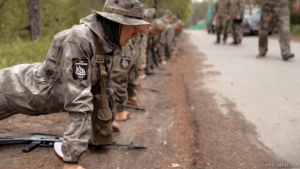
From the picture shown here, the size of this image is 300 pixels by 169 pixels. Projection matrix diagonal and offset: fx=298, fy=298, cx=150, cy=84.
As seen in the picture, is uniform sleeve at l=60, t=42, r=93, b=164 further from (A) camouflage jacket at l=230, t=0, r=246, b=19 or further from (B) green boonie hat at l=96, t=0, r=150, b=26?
(A) camouflage jacket at l=230, t=0, r=246, b=19

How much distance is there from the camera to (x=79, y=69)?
223 centimetres

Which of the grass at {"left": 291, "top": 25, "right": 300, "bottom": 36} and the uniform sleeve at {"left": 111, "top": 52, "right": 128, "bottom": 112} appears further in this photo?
the grass at {"left": 291, "top": 25, "right": 300, "bottom": 36}

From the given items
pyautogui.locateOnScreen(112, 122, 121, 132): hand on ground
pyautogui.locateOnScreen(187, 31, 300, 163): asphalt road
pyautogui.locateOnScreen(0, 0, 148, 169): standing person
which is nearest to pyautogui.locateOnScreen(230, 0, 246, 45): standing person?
pyautogui.locateOnScreen(187, 31, 300, 163): asphalt road

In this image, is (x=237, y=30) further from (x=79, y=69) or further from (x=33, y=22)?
(x=79, y=69)

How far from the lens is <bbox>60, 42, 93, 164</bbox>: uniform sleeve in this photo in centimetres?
221

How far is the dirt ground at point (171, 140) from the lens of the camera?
2.70 m

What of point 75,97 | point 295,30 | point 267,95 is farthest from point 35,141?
point 295,30

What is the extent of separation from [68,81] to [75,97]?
0.43ft

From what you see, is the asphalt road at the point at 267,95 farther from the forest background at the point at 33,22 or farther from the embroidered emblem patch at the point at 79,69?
the forest background at the point at 33,22

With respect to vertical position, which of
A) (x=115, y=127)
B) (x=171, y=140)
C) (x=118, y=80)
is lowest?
(x=171, y=140)

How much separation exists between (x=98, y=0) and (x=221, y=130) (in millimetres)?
9624

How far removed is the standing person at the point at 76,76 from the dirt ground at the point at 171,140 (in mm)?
407

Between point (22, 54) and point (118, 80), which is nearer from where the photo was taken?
point (118, 80)

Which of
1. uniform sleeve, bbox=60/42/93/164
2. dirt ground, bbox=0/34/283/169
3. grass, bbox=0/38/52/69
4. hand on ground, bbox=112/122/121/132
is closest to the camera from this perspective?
uniform sleeve, bbox=60/42/93/164
